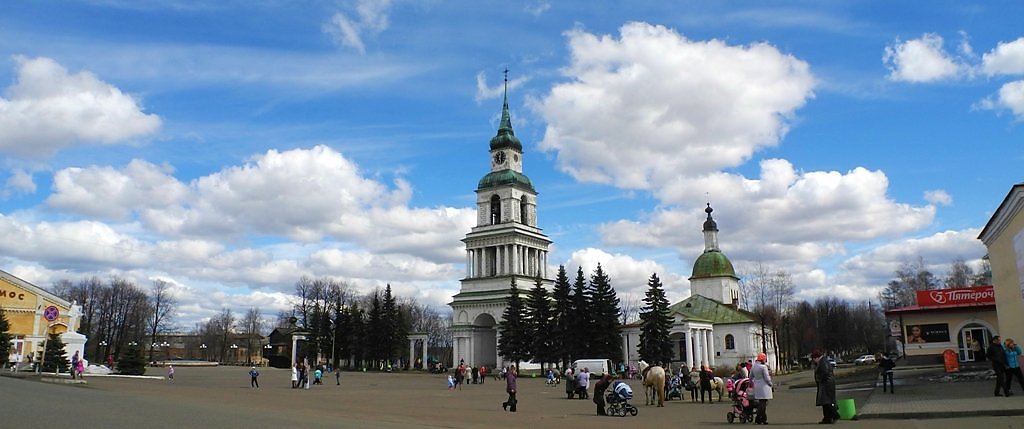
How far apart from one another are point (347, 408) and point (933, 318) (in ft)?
116

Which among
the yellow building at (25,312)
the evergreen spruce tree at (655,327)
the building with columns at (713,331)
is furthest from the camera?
the building with columns at (713,331)

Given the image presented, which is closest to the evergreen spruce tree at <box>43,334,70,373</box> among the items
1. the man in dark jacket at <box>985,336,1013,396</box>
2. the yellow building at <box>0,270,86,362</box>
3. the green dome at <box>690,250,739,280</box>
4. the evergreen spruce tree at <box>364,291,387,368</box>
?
the yellow building at <box>0,270,86,362</box>

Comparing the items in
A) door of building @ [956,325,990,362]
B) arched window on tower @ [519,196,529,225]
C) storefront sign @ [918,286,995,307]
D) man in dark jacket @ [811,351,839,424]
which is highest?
arched window on tower @ [519,196,529,225]

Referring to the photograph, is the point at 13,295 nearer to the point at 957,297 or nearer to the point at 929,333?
the point at 929,333

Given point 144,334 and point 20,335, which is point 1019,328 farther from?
point 144,334

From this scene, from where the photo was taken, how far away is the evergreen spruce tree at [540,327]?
62.0 meters

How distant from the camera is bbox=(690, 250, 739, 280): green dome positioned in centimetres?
8550

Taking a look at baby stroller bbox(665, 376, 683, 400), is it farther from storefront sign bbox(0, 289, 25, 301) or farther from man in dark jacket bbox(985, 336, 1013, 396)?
storefront sign bbox(0, 289, 25, 301)

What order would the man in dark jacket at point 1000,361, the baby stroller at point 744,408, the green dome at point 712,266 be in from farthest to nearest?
the green dome at point 712,266
the man in dark jacket at point 1000,361
the baby stroller at point 744,408

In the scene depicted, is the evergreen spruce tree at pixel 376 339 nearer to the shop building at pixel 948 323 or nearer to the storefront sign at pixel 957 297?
the shop building at pixel 948 323

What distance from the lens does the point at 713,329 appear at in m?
76.4

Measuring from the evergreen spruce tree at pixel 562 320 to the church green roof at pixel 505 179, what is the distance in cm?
1613

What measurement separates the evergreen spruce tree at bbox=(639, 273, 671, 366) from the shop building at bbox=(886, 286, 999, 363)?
849 inches

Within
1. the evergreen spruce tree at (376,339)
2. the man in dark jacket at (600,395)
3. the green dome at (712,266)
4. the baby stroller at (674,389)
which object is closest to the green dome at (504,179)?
the evergreen spruce tree at (376,339)
